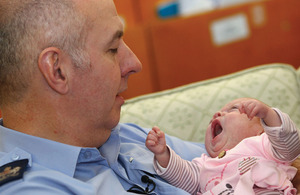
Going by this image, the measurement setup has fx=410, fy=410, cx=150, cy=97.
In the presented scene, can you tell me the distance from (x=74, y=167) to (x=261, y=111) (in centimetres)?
58

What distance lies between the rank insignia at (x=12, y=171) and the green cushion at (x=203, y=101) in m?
0.78

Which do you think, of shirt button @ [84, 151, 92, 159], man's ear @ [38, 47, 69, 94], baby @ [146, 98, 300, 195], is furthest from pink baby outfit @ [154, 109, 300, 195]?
man's ear @ [38, 47, 69, 94]

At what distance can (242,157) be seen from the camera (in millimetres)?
1390

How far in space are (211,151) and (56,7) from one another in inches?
31.0

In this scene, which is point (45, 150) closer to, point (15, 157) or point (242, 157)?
point (15, 157)

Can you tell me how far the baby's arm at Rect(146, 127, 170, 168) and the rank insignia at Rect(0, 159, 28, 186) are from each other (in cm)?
43

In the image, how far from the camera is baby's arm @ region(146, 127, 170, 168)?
1.38 m

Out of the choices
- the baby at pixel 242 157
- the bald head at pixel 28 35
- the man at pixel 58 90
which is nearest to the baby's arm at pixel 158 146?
the baby at pixel 242 157

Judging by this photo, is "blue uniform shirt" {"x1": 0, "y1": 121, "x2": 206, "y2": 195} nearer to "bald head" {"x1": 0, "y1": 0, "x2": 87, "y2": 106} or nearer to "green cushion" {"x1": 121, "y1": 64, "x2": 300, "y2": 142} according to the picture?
"bald head" {"x1": 0, "y1": 0, "x2": 87, "y2": 106}

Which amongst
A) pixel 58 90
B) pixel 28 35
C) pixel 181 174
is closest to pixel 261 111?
pixel 181 174

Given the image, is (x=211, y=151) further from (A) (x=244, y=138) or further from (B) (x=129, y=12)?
(B) (x=129, y=12)

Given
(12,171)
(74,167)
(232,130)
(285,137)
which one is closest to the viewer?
(12,171)

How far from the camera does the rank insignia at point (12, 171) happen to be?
3.43 ft

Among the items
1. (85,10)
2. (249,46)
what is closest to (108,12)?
(85,10)
